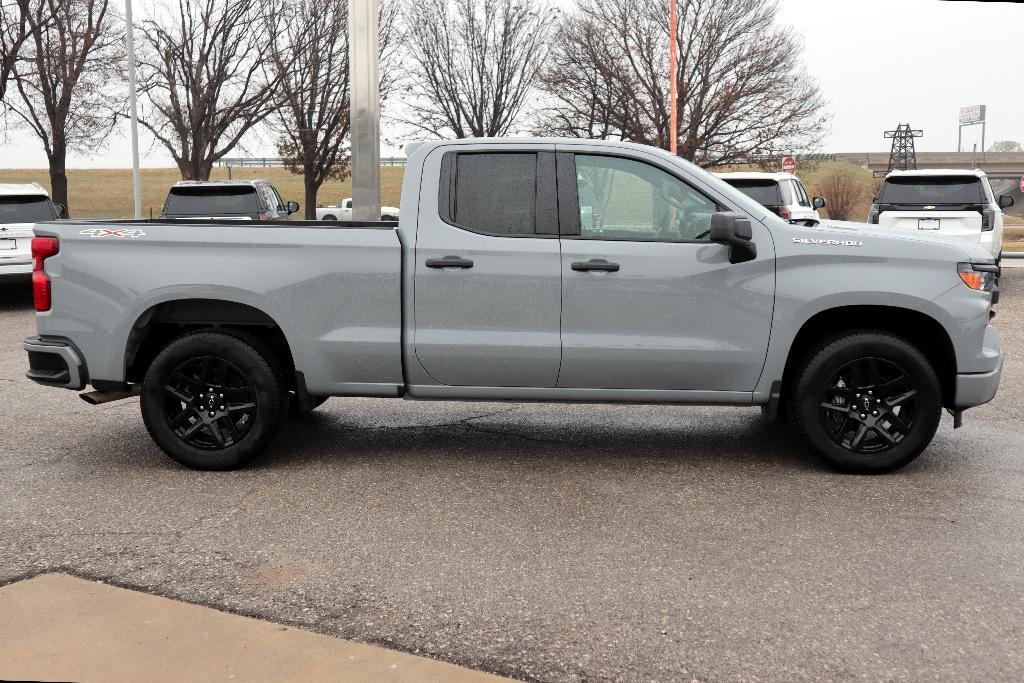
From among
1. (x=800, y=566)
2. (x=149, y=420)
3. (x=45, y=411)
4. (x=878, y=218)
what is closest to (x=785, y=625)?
(x=800, y=566)

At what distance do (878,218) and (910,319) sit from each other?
378 inches

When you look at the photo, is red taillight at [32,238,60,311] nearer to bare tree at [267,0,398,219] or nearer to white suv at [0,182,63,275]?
white suv at [0,182,63,275]

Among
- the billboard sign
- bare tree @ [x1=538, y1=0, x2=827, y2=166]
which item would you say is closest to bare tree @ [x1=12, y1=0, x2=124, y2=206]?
bare tree @ [x1=538, y1=0, x2=827, y2=166]

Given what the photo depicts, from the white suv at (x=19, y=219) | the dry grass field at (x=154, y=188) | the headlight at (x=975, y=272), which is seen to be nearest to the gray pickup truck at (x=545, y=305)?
the headlight at (x=975, y=272)

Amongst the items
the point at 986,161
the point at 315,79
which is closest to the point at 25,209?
the point at 315,79

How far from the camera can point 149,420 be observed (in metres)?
5.83

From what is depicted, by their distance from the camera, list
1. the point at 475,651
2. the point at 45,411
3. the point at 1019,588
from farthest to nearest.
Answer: the point at 45,411 < the point at 1019,588 < the point at 475,651

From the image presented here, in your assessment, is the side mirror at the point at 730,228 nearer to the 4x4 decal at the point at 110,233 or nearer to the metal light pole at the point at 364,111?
the 4x4 decal at the point at 110,233

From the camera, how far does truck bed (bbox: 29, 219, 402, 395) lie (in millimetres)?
5699

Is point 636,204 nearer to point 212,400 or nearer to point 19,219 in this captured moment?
point 212,400

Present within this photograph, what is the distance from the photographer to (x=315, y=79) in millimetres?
33594

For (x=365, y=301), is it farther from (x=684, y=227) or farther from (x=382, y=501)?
(x=684, y=227)

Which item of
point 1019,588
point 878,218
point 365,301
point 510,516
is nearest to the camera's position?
point 1019,588

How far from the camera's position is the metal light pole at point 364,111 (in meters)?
12.2
